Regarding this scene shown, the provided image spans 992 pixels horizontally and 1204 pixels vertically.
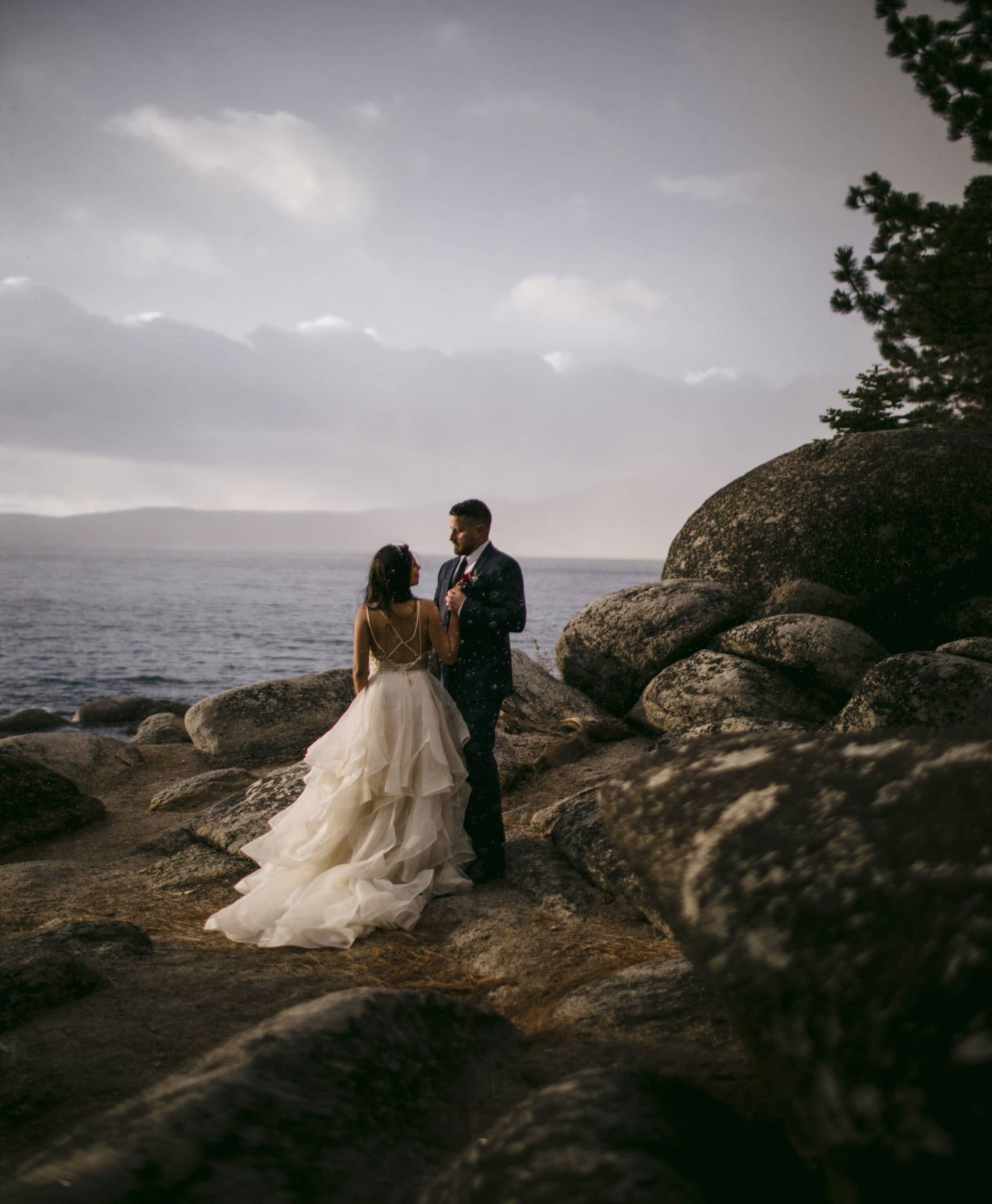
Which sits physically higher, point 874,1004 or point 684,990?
point 874,1004

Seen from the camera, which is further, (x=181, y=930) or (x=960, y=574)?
(x=960, y=574)

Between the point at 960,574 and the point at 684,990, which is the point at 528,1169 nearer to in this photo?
the point at 684,990

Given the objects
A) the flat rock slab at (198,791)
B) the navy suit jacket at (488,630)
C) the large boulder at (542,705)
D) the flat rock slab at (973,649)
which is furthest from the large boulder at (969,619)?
the flat rock slab at (198,791)

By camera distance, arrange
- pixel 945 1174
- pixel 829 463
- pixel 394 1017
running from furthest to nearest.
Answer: pixel 829 463 → pixel 394 1017 → pixel 945 1174

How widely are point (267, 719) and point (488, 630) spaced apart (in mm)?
5269

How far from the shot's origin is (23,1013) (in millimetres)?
3521

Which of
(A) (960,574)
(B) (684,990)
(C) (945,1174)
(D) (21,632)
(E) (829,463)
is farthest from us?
(D) (21,632)

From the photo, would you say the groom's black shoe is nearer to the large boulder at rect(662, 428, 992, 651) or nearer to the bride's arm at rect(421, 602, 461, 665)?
the bride's arm at rect(421, 602, 461, 665)

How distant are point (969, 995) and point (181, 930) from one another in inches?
184

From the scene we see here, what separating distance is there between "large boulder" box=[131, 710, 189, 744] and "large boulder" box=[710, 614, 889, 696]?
8.11 metres

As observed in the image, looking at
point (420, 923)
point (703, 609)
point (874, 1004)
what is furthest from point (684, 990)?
point (703, 609)

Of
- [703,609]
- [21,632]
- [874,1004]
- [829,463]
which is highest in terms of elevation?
[829,463]

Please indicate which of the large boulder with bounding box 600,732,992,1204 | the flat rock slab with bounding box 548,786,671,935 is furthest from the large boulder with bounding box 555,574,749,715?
the large boulder with bounding box 600,732,992,1204

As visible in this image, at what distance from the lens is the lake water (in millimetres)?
24703
